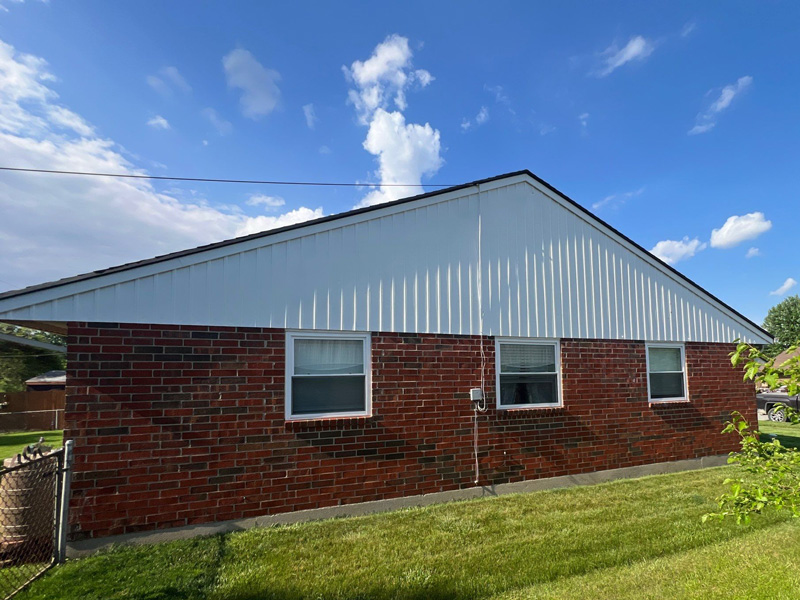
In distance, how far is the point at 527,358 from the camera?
299 inches

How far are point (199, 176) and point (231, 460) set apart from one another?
565 centimetres

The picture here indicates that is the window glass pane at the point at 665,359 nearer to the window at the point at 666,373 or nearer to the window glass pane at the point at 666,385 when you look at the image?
the window at the point at 666,373

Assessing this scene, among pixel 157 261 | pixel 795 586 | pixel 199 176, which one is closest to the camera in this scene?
pixel 795 586

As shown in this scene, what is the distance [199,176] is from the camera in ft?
27.8

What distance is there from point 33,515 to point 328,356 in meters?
3.68

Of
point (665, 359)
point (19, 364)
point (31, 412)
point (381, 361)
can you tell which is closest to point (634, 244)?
point (665, 359)

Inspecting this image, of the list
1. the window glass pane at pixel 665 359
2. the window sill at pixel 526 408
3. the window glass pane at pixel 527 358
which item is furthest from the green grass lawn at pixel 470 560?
the window glass pane at pixel 665 359

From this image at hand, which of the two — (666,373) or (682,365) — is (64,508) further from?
(682,365)

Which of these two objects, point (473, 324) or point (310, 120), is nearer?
point (473, 324)

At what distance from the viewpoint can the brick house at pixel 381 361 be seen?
510cm

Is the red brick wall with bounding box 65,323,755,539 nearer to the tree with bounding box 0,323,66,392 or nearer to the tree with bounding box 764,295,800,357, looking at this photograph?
the tree with bounding box 0,323,66,392

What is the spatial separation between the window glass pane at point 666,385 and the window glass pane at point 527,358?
101 inches

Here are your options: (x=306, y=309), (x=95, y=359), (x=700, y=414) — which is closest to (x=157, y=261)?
(x=95, y=359)

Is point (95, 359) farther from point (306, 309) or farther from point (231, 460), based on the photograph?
point (306, 309)
